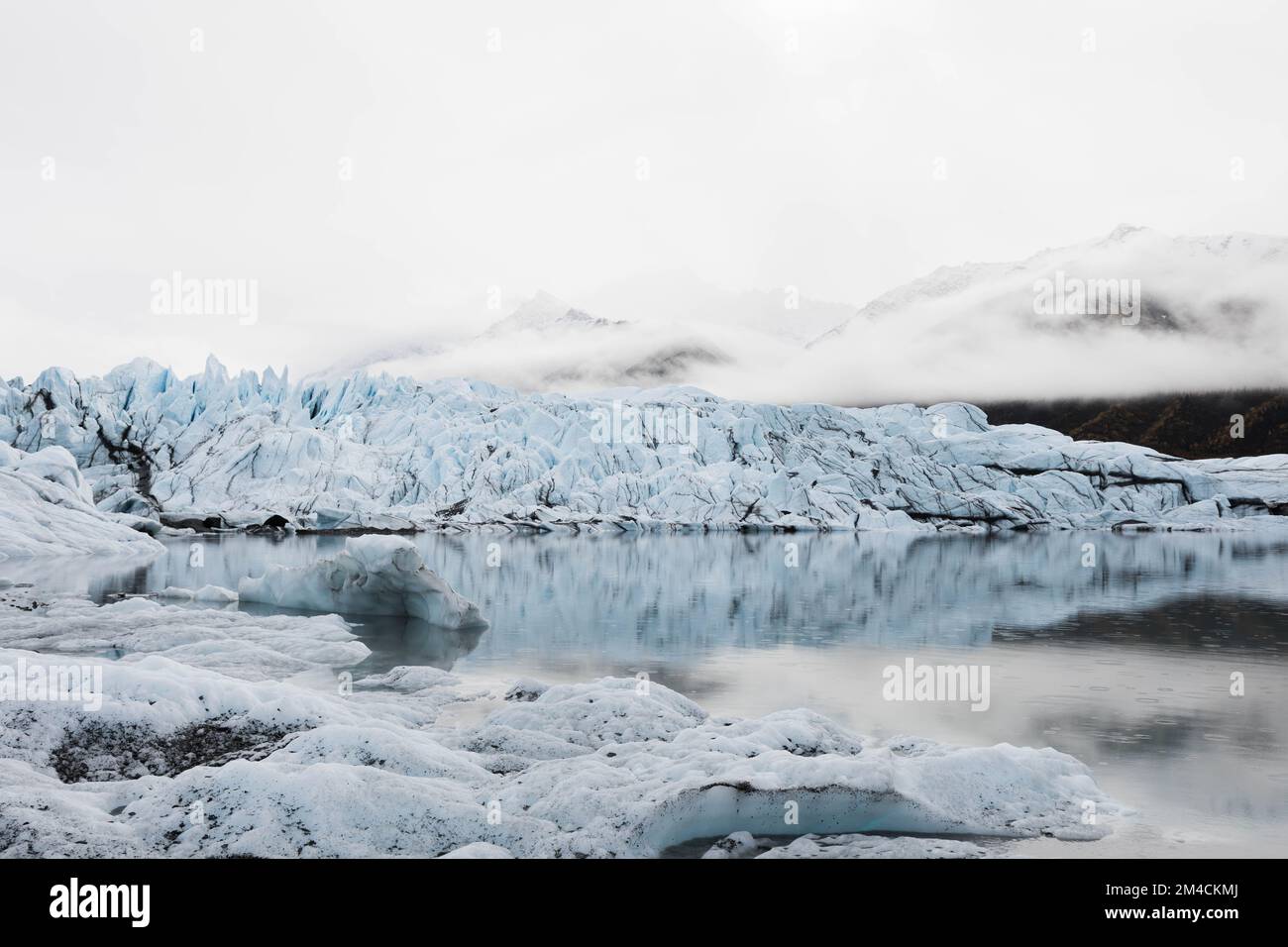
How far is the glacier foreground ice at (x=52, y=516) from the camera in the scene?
109 feet

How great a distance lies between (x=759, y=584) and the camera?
2969cm

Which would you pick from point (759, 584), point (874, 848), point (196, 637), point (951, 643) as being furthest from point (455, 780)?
point (759, 584)

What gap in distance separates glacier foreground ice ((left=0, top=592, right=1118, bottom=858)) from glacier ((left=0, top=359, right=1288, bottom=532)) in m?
49.5

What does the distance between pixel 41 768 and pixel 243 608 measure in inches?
562

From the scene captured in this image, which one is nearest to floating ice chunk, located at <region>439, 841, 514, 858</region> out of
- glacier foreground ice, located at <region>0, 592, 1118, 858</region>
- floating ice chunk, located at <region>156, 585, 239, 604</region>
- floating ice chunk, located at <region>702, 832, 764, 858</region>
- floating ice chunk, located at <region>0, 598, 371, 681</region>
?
glacier foreground ice, located at <region>0, 592, 1118, 858</region>

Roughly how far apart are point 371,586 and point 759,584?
45.8 ft

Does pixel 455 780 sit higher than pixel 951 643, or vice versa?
pixel 455 780

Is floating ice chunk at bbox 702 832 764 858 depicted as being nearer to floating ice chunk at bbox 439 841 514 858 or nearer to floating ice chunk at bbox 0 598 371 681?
floating ice chunk at bbox 439 841 514 858

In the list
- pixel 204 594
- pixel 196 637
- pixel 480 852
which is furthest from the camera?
pixel 204 594

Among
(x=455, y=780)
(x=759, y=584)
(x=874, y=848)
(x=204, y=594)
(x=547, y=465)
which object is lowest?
(x=759, y=584)

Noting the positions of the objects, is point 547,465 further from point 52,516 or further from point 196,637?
point 196,637

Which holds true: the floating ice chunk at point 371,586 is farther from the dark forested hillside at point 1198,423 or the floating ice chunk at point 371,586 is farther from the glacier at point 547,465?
the dark forested hillside at point 1198,423

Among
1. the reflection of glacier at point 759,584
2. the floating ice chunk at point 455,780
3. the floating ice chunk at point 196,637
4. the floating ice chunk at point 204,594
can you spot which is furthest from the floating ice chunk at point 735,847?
the floating ice chunk at point 204,594
